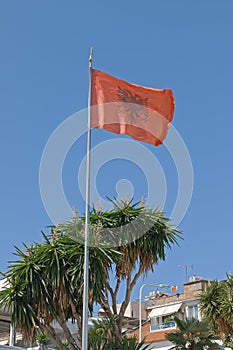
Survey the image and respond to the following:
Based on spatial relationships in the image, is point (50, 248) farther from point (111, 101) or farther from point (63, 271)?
point (111, 101)

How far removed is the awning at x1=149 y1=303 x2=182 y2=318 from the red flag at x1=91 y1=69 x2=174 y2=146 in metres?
31.0

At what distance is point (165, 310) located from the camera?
168ft

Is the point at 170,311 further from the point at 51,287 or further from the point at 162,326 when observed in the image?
the point at 51,287

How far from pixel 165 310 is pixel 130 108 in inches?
1317

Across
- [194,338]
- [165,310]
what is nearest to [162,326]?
[165,310]

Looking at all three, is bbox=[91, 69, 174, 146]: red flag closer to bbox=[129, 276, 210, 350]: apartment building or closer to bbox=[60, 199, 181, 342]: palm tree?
bbox=[60, 199, 181, 342]: palm tree

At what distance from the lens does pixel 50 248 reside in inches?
916

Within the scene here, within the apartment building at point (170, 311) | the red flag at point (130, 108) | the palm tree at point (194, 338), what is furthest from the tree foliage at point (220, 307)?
the red flag at point (130, 108)

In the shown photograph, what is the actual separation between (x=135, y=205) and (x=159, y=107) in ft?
16.4

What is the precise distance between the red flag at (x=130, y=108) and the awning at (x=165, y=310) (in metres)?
31.0

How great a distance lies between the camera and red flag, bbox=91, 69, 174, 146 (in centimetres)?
2006

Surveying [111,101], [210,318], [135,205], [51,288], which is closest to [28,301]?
[51,288]

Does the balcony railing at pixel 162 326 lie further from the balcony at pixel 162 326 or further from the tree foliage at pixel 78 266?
the tree foliage at pixel 78 266

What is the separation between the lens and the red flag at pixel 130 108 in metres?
20.1
